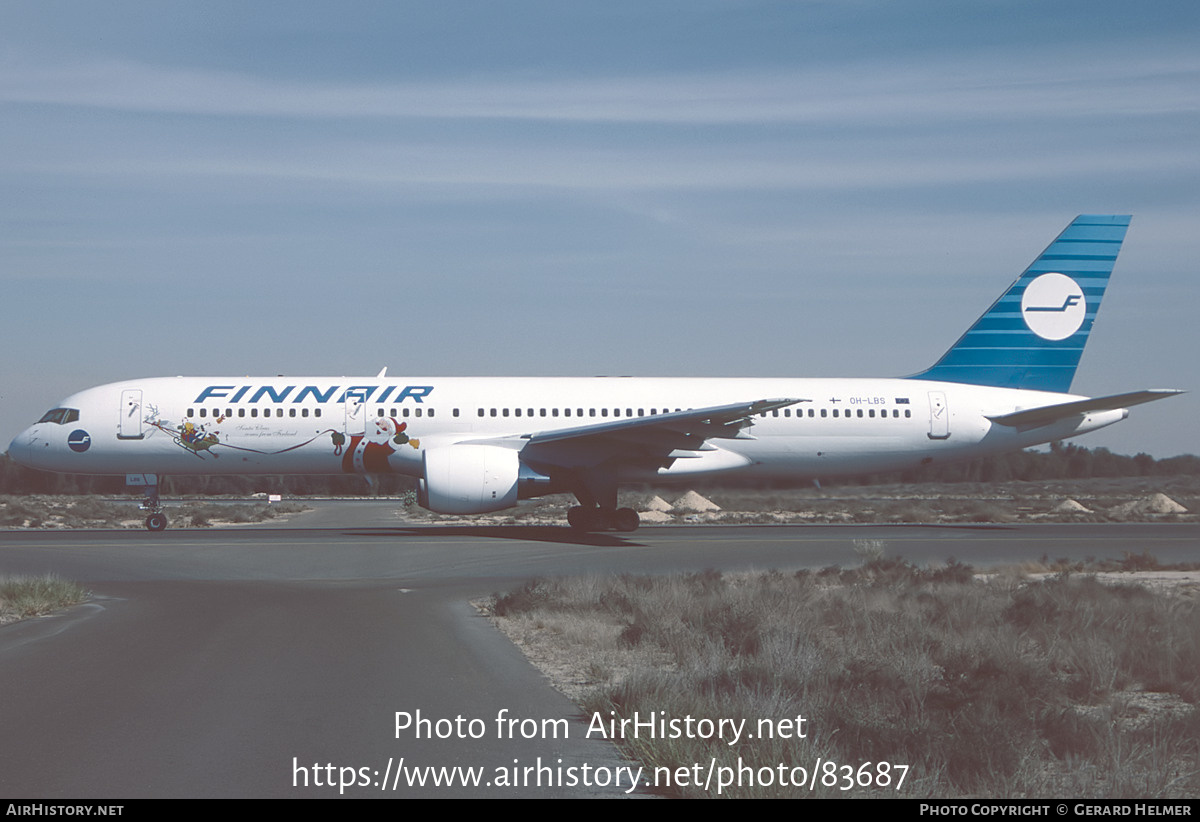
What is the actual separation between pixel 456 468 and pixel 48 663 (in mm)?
14755

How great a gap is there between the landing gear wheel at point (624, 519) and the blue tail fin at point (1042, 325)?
9.24 m

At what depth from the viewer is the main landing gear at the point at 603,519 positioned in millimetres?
27812

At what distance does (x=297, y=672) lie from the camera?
9805 mm

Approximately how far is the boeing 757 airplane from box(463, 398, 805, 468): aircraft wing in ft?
0.15

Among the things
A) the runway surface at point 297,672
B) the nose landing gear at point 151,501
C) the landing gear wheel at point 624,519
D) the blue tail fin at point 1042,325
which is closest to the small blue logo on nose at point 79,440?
the nose landing gear at point 151,501

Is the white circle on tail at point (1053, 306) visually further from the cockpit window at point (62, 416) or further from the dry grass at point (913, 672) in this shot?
the cockpit window at point (62, 416)

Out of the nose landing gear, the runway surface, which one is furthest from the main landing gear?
the nose landing gear

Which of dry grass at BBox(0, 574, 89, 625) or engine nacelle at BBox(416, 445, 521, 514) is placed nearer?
dry grass at BBox(0, 574, 89, 625)

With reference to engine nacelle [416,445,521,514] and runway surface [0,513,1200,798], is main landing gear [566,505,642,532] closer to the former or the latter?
engine nacelle [416,445,521,514]

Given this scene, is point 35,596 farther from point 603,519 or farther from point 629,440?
point 603,519

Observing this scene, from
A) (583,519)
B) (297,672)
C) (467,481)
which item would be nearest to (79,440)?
(467,481)

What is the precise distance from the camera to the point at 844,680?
8.77 m

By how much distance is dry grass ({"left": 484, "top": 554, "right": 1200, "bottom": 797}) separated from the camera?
6.44 meters
